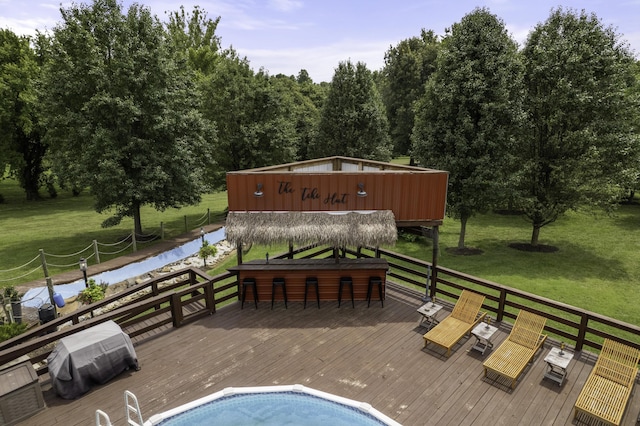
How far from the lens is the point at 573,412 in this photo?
739cm

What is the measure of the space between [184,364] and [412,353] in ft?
20.1

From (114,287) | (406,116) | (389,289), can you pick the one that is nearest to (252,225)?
(389,289)

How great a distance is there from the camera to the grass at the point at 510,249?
16344 mm

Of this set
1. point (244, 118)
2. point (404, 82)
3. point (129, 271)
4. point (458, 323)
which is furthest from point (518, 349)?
point (404, 82)

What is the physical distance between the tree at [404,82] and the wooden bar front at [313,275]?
35881 millimetres

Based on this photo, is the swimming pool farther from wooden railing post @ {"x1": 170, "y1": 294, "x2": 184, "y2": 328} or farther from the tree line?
the tree line

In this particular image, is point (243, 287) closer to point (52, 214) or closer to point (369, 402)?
point (369, 402)

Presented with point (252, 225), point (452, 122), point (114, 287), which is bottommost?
point (114, 287)

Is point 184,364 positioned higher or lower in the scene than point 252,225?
lower

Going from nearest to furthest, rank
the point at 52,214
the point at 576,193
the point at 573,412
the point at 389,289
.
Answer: the point at 573,412
the point at 389,289
the point at 576,193
the point at 52,214

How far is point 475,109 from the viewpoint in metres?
18.9

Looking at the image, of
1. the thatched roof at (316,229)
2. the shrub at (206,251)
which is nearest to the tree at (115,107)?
the shrub at (206,251)

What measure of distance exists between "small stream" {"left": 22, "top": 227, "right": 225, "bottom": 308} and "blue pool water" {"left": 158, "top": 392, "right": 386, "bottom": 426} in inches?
369

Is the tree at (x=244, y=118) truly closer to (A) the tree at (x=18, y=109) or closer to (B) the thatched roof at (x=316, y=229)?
(A) the tree at (x=18, y=109)
